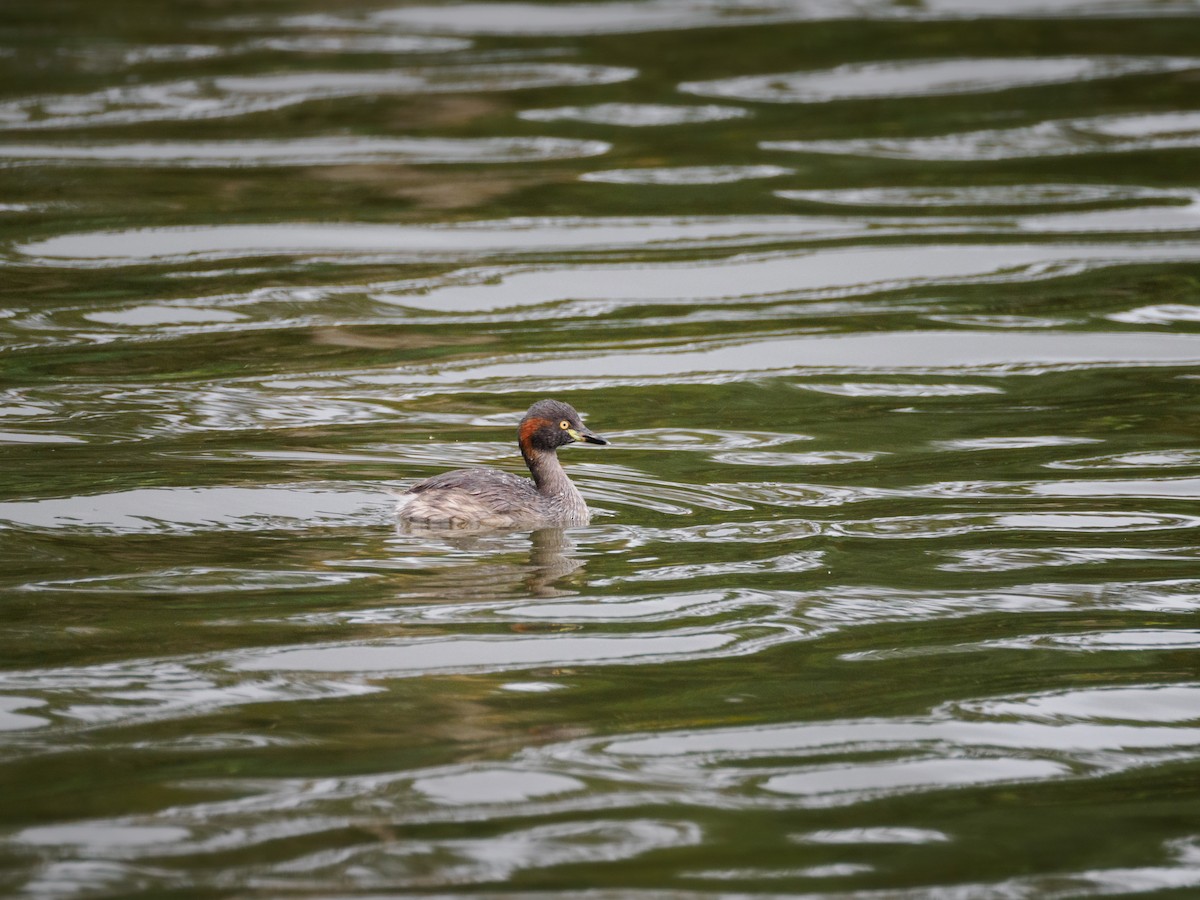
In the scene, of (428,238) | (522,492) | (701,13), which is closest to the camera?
(522,492)

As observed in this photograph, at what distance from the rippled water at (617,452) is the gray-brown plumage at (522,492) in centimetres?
11

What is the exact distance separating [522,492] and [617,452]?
3.52ft

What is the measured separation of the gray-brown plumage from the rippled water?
0.36ft

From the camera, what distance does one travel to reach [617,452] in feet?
27.4

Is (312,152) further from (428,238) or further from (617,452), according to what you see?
(617,452)

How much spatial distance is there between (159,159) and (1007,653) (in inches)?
355

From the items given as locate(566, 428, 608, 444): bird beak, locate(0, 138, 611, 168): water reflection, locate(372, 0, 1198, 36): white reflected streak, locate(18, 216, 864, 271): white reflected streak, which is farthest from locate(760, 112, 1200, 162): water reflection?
locate(566, 428, 608, 444): bird beak

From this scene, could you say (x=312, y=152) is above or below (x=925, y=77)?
below

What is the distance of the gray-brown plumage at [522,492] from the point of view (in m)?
7.05

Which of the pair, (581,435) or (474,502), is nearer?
(474,502)

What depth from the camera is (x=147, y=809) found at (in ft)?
15.2

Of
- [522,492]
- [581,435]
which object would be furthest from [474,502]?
[581,435]

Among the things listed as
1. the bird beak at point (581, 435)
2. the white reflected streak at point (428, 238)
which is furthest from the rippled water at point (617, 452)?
the bird beak at point (581, 435)

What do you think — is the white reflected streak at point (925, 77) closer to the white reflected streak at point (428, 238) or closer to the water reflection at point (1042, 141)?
the water reflection at point (1042, 141)
